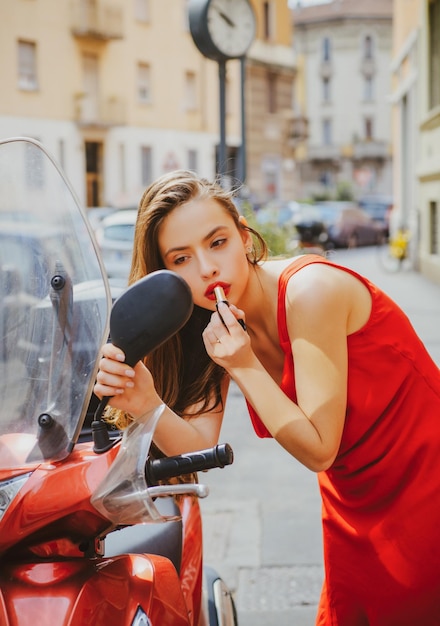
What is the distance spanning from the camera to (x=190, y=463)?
1.42 metres

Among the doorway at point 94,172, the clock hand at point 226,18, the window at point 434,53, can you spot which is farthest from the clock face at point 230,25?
the doorway at point 94,172

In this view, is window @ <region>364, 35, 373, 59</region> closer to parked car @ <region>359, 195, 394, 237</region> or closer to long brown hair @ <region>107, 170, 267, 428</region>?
parked car @ <region>359, 195, 394, 237</region>

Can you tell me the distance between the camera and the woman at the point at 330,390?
1687mm

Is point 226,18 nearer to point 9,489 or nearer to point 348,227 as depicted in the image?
point 9,489

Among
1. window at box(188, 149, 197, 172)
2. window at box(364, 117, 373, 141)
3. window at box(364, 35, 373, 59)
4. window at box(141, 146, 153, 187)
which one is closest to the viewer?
window at box(141, 146, 153, 187)

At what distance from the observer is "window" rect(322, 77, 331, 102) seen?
2556 inches

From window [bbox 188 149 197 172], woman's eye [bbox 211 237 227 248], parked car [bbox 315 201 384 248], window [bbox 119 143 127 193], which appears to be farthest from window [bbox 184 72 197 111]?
woman's eye [bbox 211 237 227 248]

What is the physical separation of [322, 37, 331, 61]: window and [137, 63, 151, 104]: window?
34.0 meters

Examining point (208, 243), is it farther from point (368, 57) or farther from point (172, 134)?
point (368, 57)

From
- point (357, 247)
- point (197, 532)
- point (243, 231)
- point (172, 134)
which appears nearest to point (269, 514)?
point (197, 532)

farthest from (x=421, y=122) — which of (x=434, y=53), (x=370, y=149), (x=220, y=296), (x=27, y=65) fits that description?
(x=370, y=149)

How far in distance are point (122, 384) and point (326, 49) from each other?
217 ft

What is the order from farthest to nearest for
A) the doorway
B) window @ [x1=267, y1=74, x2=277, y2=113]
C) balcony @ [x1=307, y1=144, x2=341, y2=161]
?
balcony @ [x1=307, y1=144, x2=341, y2=161] < window @ [x1=267, y1=74, x2=277, y2=113] < the doorway

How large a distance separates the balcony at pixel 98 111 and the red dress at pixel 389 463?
3020 cm
